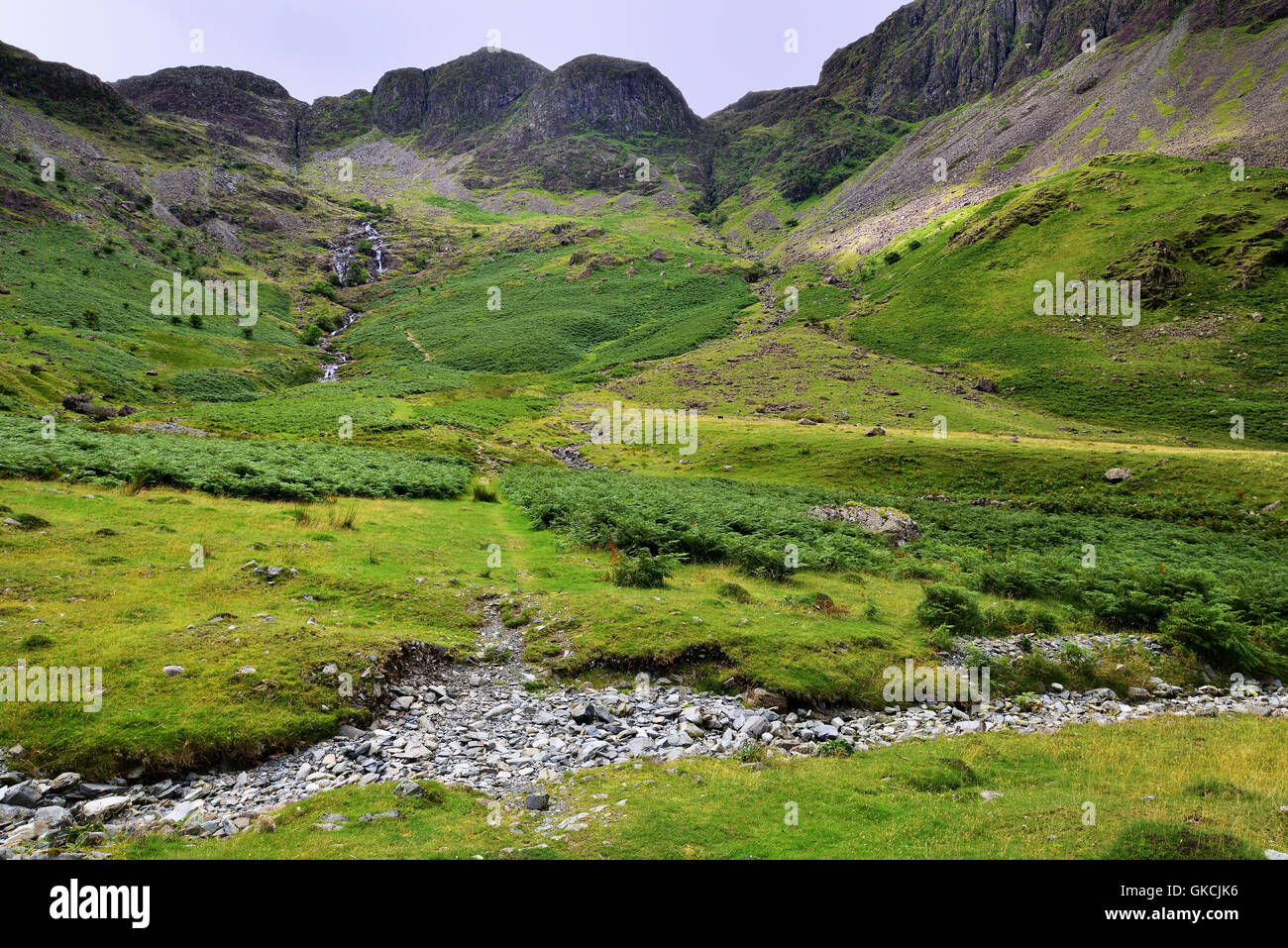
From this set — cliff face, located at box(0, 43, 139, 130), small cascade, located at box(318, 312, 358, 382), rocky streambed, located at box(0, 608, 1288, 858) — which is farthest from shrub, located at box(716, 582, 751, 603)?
cliff face, located at box(0, 43, 139, 130)

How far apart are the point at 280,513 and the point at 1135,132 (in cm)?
19796

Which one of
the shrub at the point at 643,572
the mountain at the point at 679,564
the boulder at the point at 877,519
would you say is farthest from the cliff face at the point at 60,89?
the boulder at the point at 877,519

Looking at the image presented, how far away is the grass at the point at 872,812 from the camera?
28.0 ft

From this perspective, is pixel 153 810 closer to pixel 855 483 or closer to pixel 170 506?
pixel 170 506

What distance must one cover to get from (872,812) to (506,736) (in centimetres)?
801

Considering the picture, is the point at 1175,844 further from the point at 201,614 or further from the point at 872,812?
the point at 201,614

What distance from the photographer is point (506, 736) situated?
1346 cm

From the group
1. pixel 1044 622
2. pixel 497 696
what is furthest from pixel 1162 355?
pixel 497 696

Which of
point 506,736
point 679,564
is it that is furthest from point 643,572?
point 506,736

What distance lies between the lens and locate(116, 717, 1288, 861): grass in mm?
8531

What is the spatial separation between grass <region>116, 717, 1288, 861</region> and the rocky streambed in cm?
65

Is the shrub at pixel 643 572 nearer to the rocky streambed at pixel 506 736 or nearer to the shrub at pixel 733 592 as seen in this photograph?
the shrub at pixel 733 592

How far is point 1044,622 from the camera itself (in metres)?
21.4

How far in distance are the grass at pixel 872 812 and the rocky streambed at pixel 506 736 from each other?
65cm
